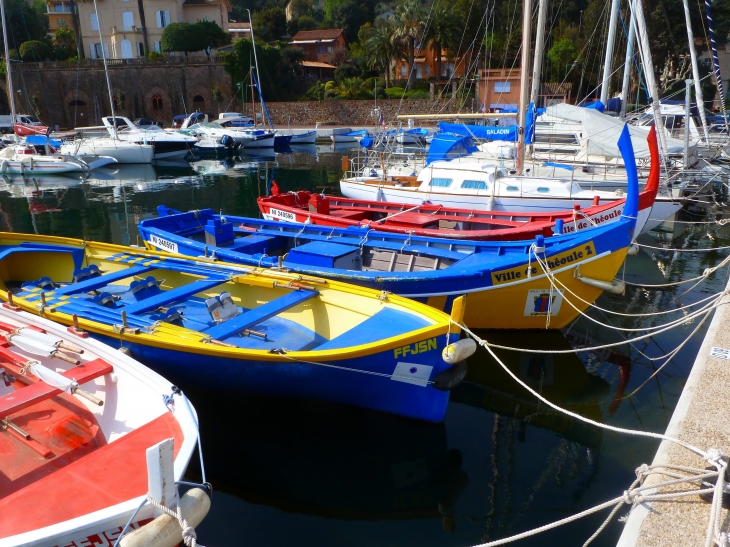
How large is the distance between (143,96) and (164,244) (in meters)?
49.5

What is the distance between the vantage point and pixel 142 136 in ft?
132

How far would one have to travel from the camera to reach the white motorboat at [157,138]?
39.7 m

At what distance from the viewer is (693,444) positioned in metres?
4.91

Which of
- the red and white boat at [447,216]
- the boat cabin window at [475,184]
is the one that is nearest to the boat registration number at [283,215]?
the red and white boat at [447,216]

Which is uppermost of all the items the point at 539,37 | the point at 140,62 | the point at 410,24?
the point at 410,24

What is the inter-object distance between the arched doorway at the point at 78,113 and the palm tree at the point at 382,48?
26.6 m

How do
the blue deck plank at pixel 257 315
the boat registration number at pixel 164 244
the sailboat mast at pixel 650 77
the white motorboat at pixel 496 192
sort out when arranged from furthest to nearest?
1. the white motorboat at pixel 496 192
2. the sailboat mast at pixel 650 77
3. the boat registration number at pixel 164 244
4. the blue deck plank at pixel 257 315

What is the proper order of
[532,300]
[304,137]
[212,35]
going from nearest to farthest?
1. [532,300]
2. [304,137]
3. [212,35]

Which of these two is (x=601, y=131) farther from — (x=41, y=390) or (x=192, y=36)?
(x=192, y=36)

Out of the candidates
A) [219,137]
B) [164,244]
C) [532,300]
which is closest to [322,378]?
[532,300]

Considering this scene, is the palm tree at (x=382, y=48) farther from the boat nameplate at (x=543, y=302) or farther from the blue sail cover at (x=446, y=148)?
the boat nameplate at (x=543, y=302)

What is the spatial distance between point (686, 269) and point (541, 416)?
928cm

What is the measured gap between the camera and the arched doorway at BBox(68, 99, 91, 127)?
54.8 m

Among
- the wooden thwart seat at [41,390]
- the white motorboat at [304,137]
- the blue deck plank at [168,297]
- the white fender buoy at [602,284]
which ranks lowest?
the white motorboat at [304,137]
